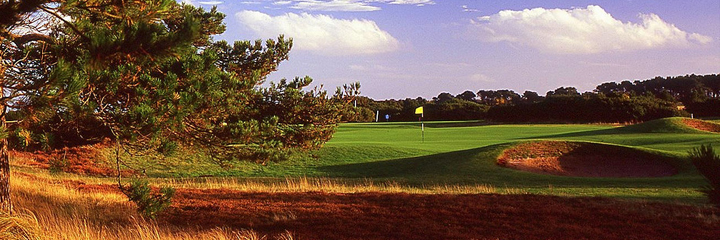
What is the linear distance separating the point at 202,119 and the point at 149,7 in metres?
5.39

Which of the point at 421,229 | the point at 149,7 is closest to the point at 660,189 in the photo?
the point at 421,229

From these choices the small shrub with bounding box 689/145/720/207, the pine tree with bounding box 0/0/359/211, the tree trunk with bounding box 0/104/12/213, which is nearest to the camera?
the pine tree with bounding box 0/0/359/211

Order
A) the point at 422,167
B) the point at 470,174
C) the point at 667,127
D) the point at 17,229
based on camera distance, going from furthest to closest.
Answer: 1. the point at 667,127
2. the point at 422,167
3. the point at 470,174
4. the point at 17,229

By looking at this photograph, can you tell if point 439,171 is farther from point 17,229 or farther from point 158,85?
Result: point 17,229

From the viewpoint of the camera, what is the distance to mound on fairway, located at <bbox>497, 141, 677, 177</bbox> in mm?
20031

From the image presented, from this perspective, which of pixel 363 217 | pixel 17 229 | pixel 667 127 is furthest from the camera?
pixel 667 127

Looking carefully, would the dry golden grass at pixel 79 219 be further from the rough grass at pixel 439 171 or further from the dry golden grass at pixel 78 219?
the rough grass at pixel 439 171

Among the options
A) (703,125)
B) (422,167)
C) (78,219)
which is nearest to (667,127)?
(703,125)

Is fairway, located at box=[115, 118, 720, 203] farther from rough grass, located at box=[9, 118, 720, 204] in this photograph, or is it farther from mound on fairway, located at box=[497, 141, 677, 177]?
mound on fairway, located at box=[497, 141, 677, 177]

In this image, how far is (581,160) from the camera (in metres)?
21.3

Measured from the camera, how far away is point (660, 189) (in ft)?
46.8

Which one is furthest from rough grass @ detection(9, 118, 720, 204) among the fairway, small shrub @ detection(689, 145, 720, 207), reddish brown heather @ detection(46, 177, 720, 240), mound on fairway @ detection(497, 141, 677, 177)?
small shrub @ detection(689, 145, 720, 207)

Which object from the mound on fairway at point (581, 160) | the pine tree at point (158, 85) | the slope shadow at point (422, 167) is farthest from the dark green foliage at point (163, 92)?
the mound on fairway at point (581, 160)

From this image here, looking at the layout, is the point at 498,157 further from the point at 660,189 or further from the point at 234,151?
the point at 234,151
